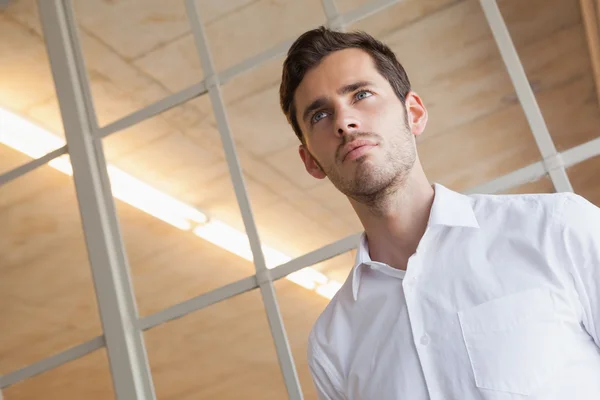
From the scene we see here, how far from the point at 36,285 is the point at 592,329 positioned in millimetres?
1648

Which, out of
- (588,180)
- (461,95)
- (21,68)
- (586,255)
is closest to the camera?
(586,255)

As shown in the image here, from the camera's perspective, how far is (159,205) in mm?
2102

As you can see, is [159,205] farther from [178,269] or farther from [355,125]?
[355,125]

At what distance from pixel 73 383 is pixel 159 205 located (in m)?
0.53

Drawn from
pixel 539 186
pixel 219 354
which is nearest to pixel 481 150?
pixel 539 186

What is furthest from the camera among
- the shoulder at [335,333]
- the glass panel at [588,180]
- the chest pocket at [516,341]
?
the glass panel at [588,180]

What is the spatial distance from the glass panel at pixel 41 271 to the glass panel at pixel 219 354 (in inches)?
10.3

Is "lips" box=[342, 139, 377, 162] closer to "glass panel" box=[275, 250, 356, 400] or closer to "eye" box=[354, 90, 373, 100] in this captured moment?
"eye" box=[354, 90, 373, 100]

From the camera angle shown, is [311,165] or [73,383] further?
[73,383]

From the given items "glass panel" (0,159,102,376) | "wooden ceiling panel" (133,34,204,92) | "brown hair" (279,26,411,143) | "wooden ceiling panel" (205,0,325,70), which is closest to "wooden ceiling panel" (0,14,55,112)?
"glass panel" (0,159,102,376)

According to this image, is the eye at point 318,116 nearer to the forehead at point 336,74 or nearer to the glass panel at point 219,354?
the forehead at point 336,74

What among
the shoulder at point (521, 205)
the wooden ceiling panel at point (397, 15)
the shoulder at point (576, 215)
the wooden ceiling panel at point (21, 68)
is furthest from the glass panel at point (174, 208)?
the shoulder at point (576, 215)

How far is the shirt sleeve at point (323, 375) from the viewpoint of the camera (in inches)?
51.6

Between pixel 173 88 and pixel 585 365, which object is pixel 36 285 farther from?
pixel 585 365
